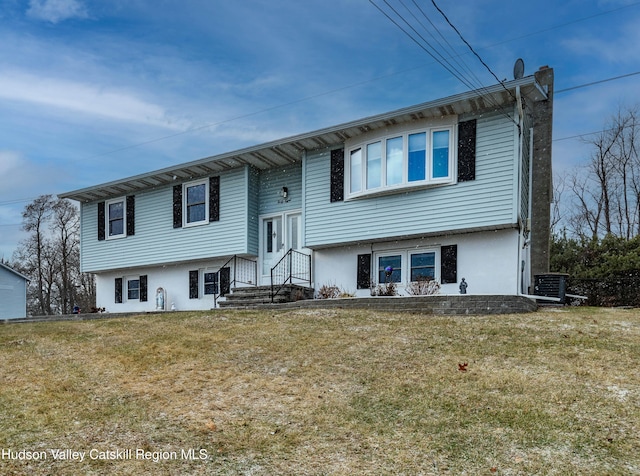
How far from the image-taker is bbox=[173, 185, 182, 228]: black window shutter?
18531mm

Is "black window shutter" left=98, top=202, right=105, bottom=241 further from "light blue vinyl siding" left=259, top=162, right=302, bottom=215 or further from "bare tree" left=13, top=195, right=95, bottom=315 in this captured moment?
"bare tree" left=13, top=195, right=95, bottom=315

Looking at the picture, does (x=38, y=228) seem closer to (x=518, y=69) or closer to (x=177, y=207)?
(x=177, y=207)

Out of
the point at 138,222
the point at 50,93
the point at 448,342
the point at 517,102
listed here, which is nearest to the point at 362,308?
the point at 448,342

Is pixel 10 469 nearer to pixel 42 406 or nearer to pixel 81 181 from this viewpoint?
pixel 42 406

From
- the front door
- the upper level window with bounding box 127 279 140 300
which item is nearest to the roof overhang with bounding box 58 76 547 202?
the front door

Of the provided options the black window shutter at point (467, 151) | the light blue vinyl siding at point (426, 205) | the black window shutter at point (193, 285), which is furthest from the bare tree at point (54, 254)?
the black window shutter at point (467, 151)

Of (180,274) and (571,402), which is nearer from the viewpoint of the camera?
(571,402)

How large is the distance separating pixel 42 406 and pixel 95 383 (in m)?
0.89

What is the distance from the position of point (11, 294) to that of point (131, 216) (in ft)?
52.4

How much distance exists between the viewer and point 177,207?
1858 centimetres

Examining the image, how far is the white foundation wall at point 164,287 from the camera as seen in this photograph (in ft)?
60.6

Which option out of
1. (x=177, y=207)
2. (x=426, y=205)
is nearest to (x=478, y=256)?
(x=426, y=205)

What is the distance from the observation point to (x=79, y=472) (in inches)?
191

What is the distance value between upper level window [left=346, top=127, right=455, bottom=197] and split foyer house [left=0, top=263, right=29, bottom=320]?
24.7 m
